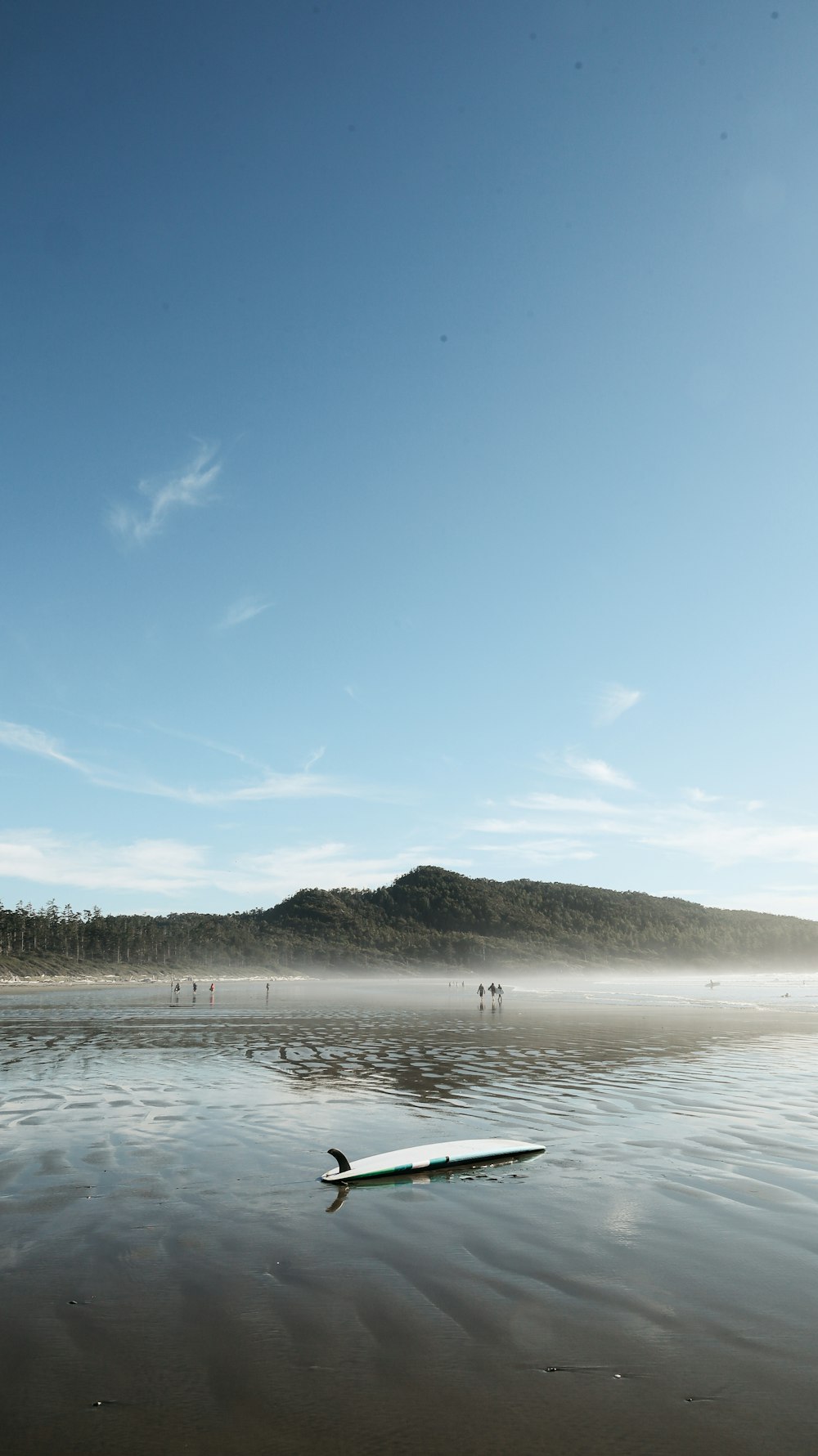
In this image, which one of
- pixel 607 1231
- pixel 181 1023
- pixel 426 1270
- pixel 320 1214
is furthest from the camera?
pixel 181 1023

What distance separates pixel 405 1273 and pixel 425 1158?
4.44 meters

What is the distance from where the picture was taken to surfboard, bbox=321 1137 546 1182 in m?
12.4

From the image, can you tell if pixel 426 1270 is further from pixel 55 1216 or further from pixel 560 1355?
pixel 55 1216

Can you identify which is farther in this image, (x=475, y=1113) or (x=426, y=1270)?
(x=475, y=1113)

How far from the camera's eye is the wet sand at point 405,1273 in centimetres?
582

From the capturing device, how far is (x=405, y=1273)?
8.75 m

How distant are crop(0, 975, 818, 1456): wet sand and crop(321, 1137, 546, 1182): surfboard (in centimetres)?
24

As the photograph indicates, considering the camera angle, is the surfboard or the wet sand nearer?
the wet sand

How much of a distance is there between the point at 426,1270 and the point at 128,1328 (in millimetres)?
2971

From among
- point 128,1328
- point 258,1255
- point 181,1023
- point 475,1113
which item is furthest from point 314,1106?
point 181,1023

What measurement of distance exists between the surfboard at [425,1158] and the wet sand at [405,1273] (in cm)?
24

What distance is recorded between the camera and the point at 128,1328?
730cm

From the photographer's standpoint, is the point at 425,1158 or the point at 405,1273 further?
the point at 425,1158

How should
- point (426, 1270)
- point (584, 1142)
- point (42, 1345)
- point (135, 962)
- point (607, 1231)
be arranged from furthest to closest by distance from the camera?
point (135, 962), point (584, 1142), point (607, 1231), point (426, 1270), point (42, 1345)
